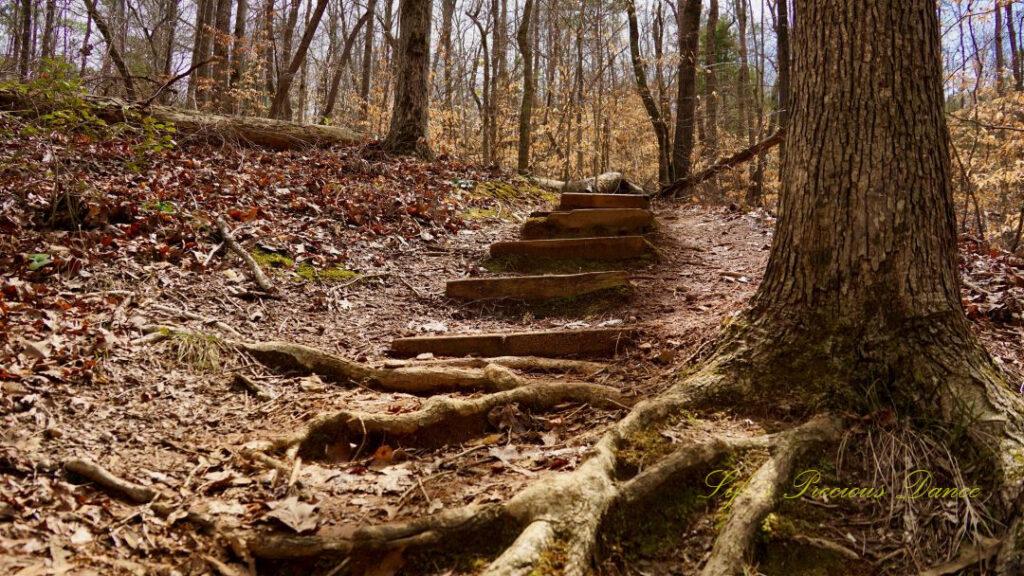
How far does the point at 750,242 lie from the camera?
704cm

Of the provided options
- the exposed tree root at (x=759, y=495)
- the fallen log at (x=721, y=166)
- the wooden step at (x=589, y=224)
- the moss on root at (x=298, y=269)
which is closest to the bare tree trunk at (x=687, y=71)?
the fallen log at (x=721, y=166)

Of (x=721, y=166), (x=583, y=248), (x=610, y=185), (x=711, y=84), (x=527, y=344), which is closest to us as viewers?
(x=527, y=344)

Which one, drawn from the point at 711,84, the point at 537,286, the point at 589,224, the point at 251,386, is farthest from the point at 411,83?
the point at 711,84

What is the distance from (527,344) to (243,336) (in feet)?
6.64

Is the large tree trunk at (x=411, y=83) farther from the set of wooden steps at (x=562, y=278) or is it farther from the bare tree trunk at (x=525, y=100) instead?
the bare tree trunk at (x=525, y=100)

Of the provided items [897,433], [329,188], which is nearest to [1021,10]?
[897,433]

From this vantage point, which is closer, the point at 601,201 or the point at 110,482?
the point at 110,482

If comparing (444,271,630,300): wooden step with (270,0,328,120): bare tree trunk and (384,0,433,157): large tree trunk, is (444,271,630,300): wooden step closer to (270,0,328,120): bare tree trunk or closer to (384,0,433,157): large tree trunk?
(384,0,433,157): large tree trunk

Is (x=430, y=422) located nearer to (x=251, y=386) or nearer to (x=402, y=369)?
(x=402, y=369)

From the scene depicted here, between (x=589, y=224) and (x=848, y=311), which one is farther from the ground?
(x=589, y=224)

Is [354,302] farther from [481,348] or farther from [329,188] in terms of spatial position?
[329,188]

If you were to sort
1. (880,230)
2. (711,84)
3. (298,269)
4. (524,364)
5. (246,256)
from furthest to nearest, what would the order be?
(711,84)
(298,269)
(246,256)
(524,364)
(880,230)

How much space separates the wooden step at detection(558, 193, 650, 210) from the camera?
7594 millimetres

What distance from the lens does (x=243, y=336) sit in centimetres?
401
